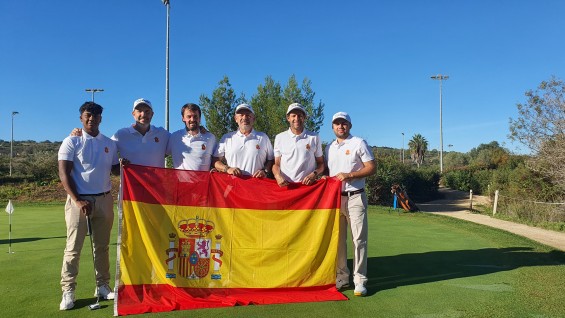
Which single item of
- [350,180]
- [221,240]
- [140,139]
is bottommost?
[221,240]

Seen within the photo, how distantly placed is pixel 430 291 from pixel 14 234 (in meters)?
8.61

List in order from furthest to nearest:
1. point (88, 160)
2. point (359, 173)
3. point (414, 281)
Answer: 1. point (414, 281)
2. point (359, 173)
3. point (88, 160)

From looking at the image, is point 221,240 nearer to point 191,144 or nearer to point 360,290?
point 191,144

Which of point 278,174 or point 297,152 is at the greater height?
point 297,152

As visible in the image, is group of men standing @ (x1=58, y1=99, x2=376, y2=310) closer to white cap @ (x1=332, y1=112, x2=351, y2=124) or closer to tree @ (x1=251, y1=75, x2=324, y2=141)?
white cap @ (x1=332, y1=112, x2=351, y2=124)

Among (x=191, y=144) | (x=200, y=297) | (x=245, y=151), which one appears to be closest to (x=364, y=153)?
(x=245, y=151)

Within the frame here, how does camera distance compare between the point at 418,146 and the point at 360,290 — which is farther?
the point at 418,146

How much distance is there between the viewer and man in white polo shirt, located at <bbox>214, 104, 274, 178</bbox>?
500 cm

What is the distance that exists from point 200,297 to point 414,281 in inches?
105

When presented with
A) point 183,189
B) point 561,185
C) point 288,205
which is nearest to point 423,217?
point 561,185

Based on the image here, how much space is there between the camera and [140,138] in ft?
15.8

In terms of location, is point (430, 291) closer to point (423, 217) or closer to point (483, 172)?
point (423, 217)

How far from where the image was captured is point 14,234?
8953 mm

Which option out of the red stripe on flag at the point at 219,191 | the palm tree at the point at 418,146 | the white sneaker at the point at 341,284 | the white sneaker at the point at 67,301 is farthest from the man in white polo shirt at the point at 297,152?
the palm tree at the point at 418,146
